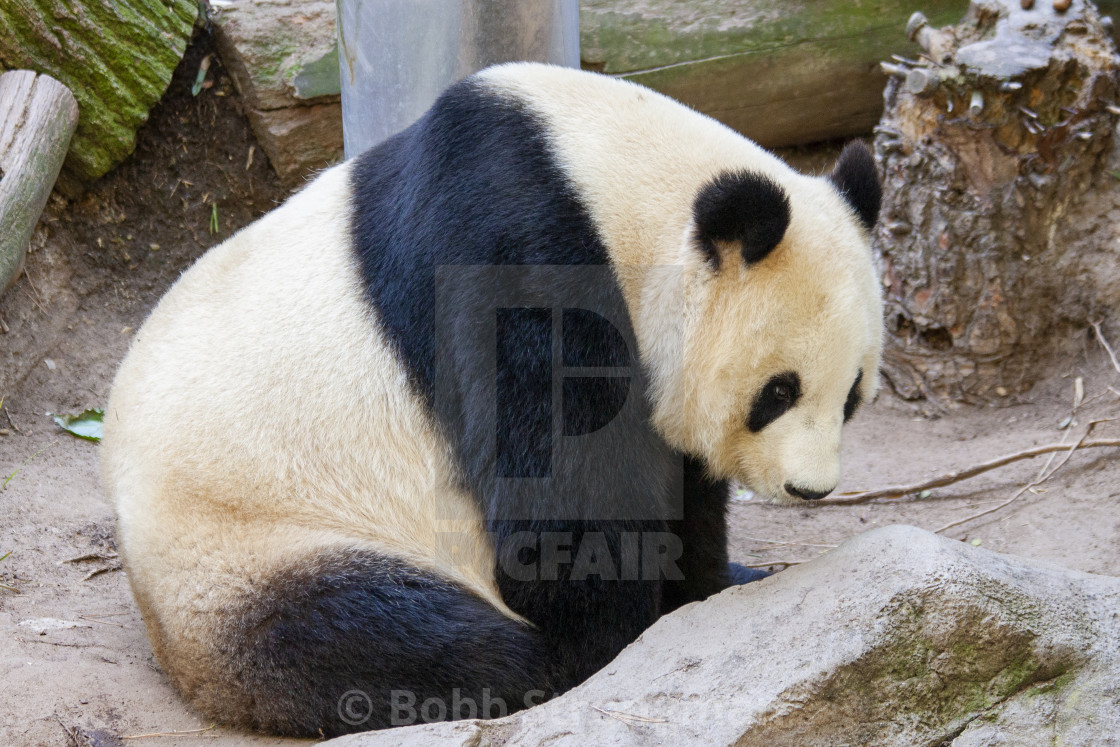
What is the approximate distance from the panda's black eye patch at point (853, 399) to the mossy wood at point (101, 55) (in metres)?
4.45

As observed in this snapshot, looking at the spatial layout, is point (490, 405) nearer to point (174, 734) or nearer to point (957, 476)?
point (174, 734)

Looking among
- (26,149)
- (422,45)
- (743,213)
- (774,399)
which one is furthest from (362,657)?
(26,149)

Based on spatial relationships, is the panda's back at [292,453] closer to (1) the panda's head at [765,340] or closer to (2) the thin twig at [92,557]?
(1) the panda's head at [765,340]

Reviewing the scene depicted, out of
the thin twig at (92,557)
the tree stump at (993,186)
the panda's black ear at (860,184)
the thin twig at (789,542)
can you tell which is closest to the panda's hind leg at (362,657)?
the thin twig at (92,557)

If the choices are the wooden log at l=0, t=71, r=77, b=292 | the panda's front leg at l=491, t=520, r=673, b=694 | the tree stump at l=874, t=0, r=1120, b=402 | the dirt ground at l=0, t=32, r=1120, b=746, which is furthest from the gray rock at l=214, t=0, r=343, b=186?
the panda's front leg at l=491, t=520, r=673, b=694

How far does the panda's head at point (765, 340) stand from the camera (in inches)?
111

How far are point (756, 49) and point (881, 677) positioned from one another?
15.7ft

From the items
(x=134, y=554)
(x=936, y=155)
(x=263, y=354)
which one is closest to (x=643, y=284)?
(x=263, y=354)

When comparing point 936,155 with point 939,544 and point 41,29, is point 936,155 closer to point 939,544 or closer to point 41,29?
point 939,544

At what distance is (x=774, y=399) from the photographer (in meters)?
2.93

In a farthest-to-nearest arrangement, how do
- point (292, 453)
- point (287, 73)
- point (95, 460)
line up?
1. point (287, 73)
2. point (95, 460)
3. point (292, 453)

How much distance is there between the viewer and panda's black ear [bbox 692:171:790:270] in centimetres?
261

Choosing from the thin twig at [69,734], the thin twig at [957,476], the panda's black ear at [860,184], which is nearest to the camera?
the thin twig at [69,734]

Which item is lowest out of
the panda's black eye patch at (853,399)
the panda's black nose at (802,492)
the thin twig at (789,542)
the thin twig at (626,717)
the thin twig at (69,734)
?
the thin twig at (789,542)
